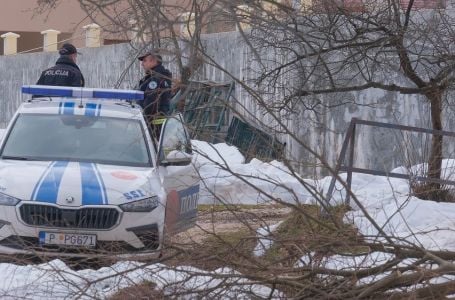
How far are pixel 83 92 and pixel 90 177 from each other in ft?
4.80

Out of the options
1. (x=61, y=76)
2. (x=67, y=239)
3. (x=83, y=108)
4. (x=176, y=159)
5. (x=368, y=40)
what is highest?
(x=368, y=40)

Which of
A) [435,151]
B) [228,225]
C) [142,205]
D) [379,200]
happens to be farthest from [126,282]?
[435,151]

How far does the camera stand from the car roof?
9492 millimetres

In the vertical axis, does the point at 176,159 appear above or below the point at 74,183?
above

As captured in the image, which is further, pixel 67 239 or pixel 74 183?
pixel 74 183

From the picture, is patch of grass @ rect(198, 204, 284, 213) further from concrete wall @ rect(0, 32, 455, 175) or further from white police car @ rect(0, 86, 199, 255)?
concrete wall @ rect(0, 32, 455, 175)

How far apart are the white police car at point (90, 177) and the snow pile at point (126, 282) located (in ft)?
1.81

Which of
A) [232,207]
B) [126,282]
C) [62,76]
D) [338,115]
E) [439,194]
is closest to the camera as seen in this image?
[126,282]

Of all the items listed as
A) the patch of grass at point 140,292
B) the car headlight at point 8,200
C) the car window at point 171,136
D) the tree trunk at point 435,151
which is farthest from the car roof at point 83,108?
the patch of grass at point 140,292

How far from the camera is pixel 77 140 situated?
30.1 ft

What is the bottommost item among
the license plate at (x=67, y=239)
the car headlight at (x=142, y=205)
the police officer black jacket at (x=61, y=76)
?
the license plate at (x=67, y=239)

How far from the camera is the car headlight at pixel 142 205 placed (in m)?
8.16

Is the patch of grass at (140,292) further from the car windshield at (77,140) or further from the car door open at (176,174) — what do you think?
the car windshield at (77,140)

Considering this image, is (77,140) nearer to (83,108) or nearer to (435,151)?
(83,108)
